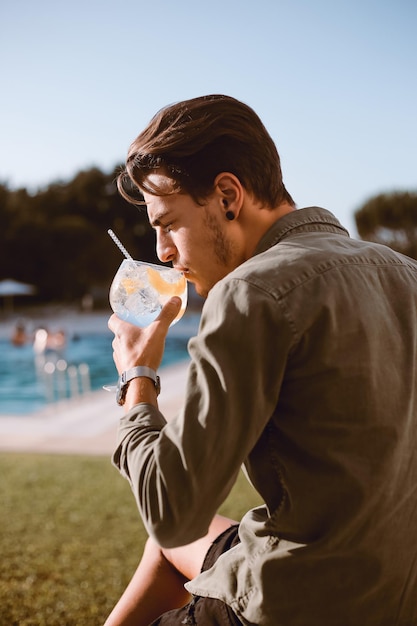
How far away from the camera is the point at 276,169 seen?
1353mm

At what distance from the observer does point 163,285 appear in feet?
5.17

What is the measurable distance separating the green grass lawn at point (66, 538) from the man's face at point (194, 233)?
1.74 meters

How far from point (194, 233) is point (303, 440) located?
51 centimetres

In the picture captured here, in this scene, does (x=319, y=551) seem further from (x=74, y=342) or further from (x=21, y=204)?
(x=21, y=204)

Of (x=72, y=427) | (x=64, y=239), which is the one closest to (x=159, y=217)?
(x=72, y=427)

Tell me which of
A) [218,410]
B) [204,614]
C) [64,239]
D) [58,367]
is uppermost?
[218,410]

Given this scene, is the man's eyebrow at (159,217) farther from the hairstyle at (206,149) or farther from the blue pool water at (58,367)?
the blue pool water at (58,367)

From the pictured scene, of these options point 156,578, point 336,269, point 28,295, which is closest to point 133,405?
point 336,269

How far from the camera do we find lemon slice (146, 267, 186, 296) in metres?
1.56

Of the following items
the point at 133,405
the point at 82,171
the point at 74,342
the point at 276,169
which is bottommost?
the point at 74,342

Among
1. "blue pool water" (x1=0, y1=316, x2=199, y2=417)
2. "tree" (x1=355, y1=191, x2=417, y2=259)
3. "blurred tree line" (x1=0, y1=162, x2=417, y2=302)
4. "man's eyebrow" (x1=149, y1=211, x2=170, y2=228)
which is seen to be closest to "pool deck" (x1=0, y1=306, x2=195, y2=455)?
"blue pool water" (x1=0, y1=316, x2=199, y2=417)

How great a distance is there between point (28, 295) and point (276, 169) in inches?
1305

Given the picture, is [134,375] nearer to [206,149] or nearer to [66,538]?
[206,149]

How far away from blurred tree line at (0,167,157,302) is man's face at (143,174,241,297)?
2999cm
